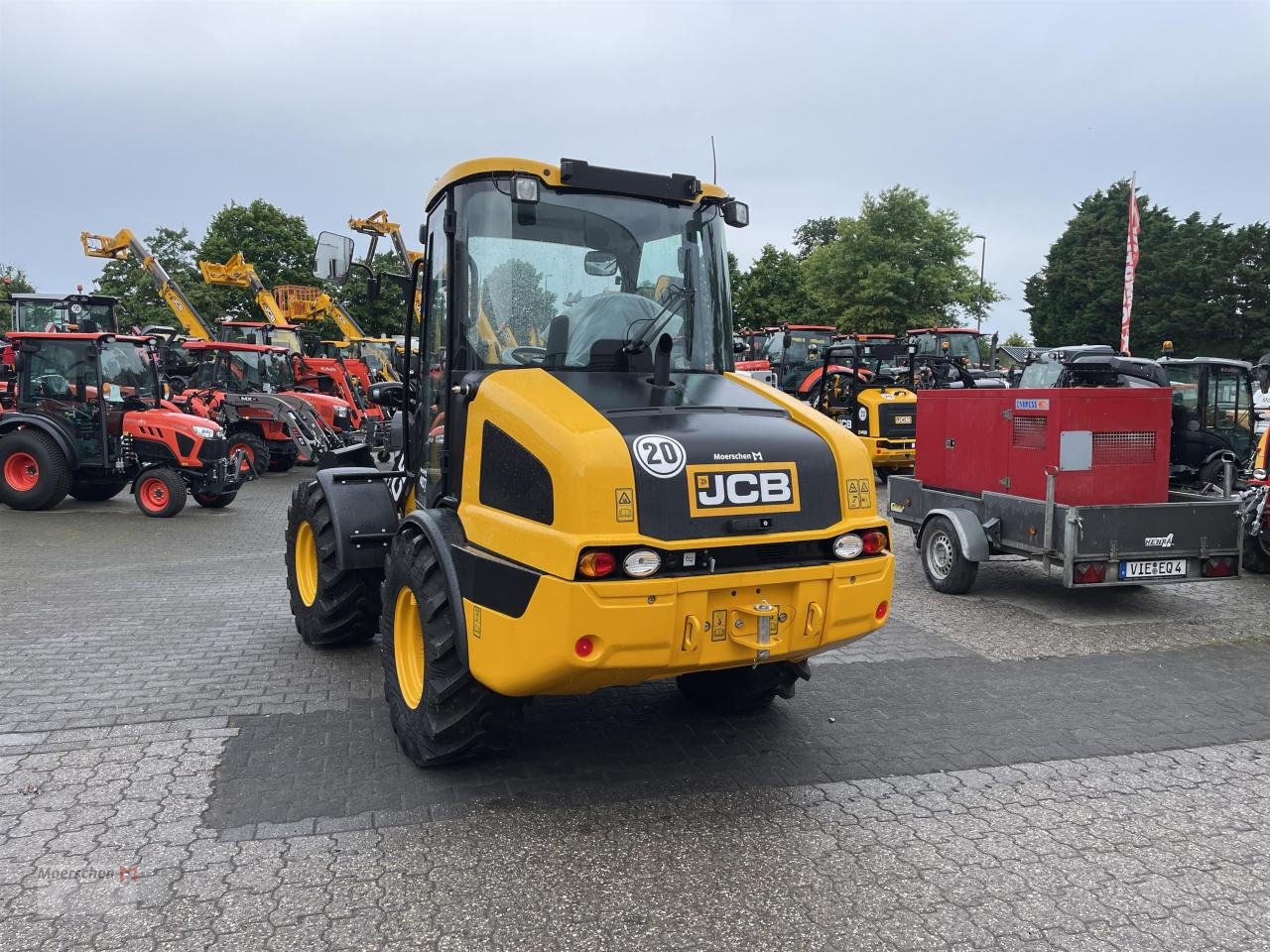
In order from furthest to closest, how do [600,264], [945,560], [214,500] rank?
[214,500]
[945,560]
[600,264]

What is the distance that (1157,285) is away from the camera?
52.4 m

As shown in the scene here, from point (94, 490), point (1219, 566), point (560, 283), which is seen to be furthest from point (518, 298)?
point (94, 490)

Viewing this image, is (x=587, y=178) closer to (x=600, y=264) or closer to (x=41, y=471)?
(x=600, y=264)

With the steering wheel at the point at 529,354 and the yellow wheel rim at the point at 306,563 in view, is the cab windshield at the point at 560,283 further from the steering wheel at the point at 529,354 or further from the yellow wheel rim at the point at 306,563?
the yellow wheel rim at the point at 306,563

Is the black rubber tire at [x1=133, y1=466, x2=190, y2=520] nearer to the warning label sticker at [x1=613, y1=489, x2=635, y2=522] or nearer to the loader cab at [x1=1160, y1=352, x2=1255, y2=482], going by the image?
the warning label sticker at [x1=613, y1=489, x2=635, y2=522]

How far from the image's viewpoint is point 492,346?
4559mm

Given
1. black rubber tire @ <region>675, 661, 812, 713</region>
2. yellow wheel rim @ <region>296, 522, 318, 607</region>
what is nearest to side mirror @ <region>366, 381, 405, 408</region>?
yellow wheel rim @ <region>296, 522, 318, 607</region>

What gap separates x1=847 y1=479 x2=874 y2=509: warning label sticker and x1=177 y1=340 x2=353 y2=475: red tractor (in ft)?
49.4

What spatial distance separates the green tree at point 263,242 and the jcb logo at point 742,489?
51.2 metres

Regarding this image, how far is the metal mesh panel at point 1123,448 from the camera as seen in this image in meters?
8.12

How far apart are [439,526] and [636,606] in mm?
1226

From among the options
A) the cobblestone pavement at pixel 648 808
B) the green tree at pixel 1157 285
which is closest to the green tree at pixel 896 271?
the green tree at pixel 1157 285

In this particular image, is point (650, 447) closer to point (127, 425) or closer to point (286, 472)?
point (127, 425)

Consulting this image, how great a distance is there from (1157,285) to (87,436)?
2127 inches
